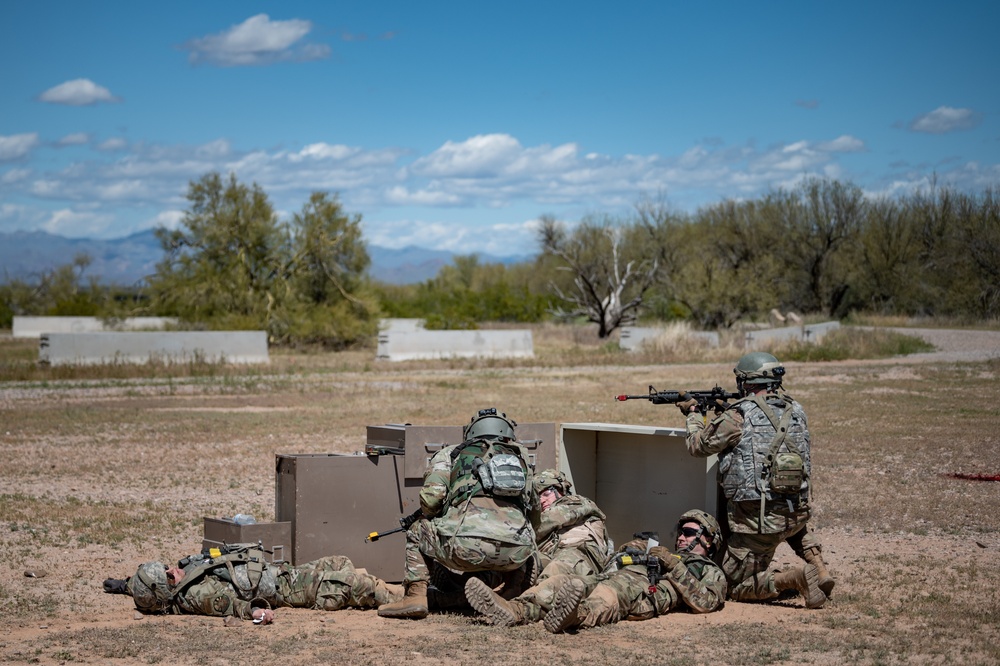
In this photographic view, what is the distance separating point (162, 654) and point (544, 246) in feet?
168

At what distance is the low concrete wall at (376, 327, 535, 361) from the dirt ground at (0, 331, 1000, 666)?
933cm

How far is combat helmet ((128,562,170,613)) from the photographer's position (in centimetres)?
712

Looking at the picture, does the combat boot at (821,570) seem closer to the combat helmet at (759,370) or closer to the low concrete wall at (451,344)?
the combat helmet at (759,370)

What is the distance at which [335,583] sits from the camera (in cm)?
734

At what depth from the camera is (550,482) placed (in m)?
7.88

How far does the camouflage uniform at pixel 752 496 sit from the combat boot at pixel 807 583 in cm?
15

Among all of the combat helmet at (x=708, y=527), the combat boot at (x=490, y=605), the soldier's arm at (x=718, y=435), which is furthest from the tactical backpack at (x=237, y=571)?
the soldier's arm at (x=718, y=435)

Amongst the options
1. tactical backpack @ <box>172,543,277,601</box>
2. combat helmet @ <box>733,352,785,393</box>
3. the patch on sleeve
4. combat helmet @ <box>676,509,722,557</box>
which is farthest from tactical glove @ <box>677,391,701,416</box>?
the patch on sleeve

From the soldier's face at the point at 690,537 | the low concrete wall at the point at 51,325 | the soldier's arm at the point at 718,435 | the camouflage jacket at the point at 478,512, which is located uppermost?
the low concrete wall at the point at 51,325

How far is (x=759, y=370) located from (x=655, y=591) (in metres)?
1.89

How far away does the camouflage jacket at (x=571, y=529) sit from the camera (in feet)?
24.9

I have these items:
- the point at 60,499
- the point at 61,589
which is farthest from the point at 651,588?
the point at 60,499

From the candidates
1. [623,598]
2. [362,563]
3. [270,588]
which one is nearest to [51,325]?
[362,563]

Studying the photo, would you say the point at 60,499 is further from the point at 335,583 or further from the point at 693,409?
the point at 693,409
